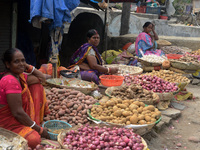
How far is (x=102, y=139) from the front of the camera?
2.59 metres

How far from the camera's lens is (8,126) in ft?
8.74

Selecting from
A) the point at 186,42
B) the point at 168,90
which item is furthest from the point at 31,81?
the point at 186,42

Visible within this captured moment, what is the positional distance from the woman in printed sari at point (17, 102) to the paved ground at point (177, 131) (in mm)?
1759

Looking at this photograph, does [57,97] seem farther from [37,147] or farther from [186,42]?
[186,42]

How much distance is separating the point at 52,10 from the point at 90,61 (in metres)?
1.39

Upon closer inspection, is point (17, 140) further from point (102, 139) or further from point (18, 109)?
point (102, 139)

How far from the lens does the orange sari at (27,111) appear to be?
2623 mm

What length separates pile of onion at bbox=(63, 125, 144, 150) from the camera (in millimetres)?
2492

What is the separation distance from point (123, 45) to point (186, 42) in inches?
89.7

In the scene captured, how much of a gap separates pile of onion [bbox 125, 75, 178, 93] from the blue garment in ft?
6.23

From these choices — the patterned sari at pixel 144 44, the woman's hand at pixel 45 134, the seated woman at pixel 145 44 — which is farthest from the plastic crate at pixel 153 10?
the woman's hand at pixel 45 134

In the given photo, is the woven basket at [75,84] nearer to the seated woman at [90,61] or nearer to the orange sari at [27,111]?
the seated woman at [90,61]

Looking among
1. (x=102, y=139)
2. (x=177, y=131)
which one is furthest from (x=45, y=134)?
(x=177, y=131)

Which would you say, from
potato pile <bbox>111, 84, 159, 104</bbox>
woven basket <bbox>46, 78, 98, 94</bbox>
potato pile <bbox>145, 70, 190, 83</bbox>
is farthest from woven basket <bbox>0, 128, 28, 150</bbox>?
potato pile <bbox>145, 70, 190, 83</bbox>
